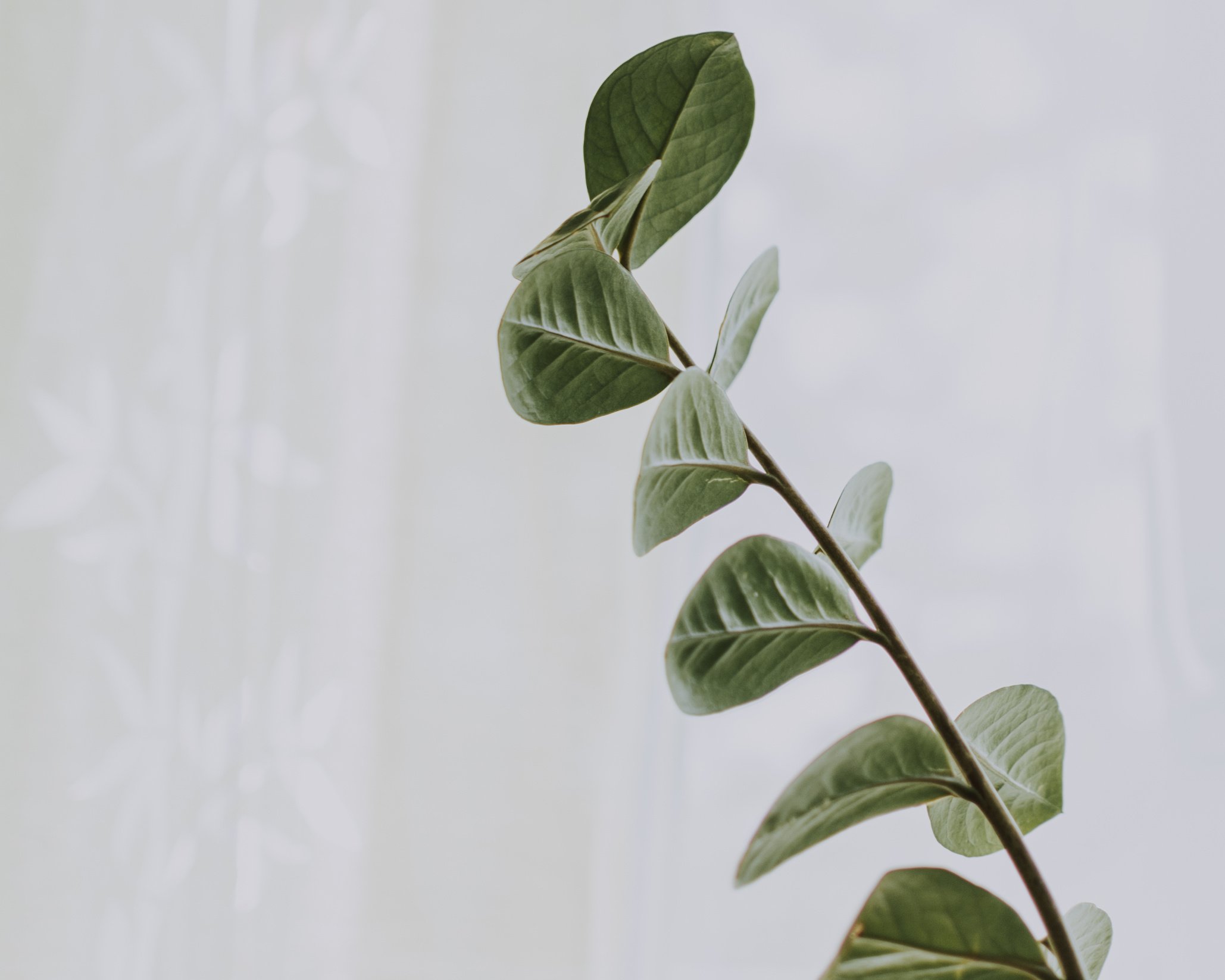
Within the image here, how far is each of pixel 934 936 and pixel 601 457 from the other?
1.88ft

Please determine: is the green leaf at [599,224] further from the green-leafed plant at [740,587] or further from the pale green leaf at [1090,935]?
the pale green leaf at [1090,935]

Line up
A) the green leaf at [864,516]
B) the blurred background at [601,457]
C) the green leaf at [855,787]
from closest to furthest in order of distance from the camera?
the green leaf at [855,787], the green leaf at [864,516], the blurred background at [601,457]

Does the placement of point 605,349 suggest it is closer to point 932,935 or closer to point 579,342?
point 579,342

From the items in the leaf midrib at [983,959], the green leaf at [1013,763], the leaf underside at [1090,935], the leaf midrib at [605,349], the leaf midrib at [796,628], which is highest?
the leaf midrib at [605,349]

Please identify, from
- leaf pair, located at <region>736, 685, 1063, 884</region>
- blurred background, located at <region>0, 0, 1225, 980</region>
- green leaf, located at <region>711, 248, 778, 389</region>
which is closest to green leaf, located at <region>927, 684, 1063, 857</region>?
leaf pair, located at <region>736, 685, 1063, 884</region>

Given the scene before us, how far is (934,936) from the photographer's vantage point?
0.57 ft

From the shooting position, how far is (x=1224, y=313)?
55 cm

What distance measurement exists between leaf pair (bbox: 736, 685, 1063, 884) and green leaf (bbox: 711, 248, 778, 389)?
4.5 inches

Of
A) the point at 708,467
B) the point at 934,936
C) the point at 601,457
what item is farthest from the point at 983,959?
the point at 601,457

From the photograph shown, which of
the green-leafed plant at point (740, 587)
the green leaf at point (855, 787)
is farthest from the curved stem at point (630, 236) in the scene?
the green leaf at point (855, 787)

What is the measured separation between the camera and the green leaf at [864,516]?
27cm

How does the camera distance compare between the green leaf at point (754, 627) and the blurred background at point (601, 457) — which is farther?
the blurred background at point (601, 457)

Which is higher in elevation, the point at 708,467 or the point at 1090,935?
the point at 708,467

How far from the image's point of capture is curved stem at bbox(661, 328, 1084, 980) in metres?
0.18
